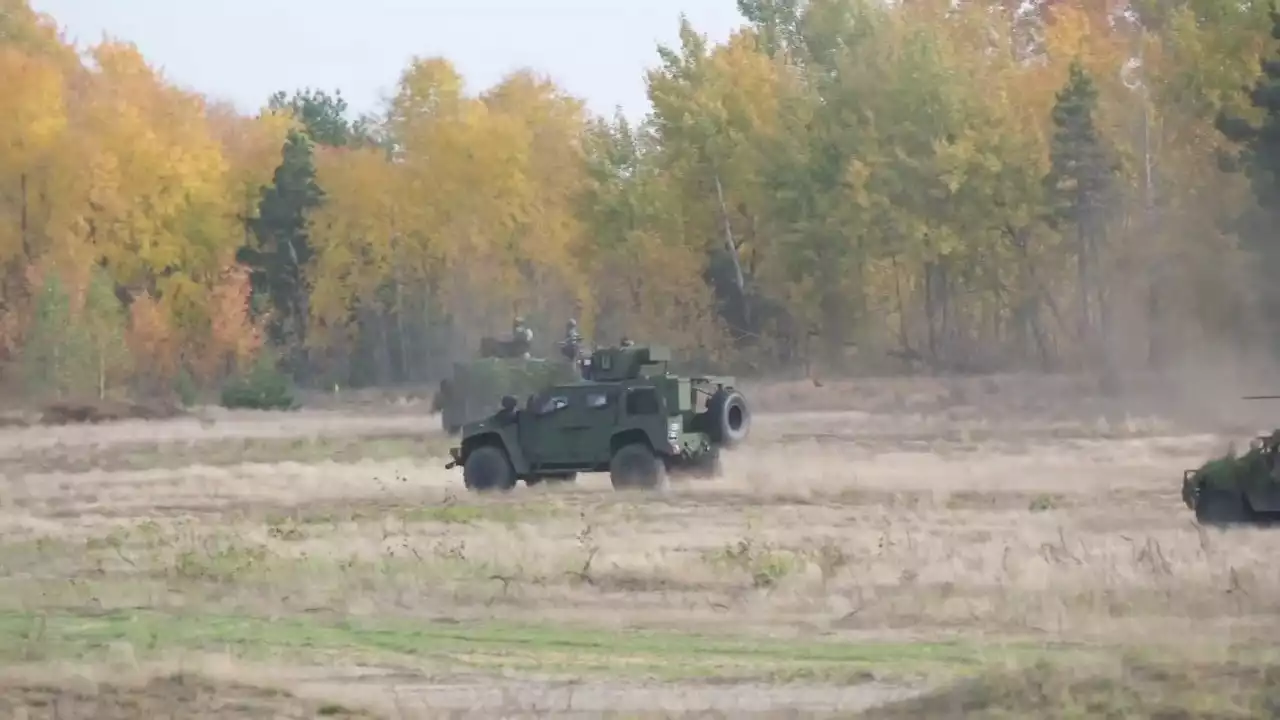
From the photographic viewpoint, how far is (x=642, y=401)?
23.9m

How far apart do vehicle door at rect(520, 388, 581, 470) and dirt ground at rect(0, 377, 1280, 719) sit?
16.9 inches

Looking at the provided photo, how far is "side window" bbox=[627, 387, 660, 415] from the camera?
23.9m

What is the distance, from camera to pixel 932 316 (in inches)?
2117

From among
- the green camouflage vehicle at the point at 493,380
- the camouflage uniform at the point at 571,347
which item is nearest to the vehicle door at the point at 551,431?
the camouflage uniform at the point at 571,347

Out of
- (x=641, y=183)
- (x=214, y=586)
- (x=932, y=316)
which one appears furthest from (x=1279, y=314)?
(x=214, y=586)

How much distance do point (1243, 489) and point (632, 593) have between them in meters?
6.82

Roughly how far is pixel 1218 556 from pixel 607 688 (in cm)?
692

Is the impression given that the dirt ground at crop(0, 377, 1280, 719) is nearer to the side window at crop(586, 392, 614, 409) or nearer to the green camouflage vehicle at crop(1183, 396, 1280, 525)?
the green camouflage vehicle at crop(1183, 396, 1280, 525)

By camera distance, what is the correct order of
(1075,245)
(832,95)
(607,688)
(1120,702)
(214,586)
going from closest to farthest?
(1120,702) < (607,688) < (214,586) < (1075,245) < (832,95)

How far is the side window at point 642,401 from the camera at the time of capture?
78.3ft

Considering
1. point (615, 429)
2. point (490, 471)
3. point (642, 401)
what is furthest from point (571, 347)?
point (642, 401)

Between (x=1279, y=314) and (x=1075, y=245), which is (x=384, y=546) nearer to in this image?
(x=1279, y=314)

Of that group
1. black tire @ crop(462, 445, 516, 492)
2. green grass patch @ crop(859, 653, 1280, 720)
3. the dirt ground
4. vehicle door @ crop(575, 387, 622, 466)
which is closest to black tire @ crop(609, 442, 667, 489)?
vehicle door @ crop(575, 387, 622, 466)

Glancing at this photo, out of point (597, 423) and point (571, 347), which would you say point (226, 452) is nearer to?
point (571, 347)
